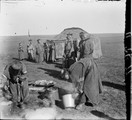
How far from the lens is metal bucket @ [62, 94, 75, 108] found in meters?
6.68

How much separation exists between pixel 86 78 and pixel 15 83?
1914mm

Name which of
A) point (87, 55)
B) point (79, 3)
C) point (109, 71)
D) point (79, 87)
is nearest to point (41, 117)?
point (79, 87)

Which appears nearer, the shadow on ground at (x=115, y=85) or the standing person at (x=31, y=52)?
the shadow on ground at (x=115, y=85)

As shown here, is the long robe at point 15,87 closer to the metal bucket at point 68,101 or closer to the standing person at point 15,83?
the standing person at point 15,83

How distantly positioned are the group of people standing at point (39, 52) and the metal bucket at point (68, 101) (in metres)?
7.82

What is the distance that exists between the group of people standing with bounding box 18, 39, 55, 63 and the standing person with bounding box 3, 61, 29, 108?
755 cm

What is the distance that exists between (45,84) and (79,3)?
2805 mm

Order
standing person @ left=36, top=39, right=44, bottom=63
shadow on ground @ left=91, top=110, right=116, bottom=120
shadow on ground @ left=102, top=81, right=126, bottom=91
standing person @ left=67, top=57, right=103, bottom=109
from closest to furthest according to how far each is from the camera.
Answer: shadow on ground @ left=91, top=110, right=116, bottom=120 < standing person @ left=67, top=57, right=103, bottom=109 < shadow on ground @ left=102, top=81, right=126, bottom=91 < standing person @ left=36, top=39, right=44, bottom=63

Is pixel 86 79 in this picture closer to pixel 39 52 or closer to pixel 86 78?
pixel 86 78

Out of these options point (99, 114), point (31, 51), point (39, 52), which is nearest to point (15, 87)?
point (99, 114)

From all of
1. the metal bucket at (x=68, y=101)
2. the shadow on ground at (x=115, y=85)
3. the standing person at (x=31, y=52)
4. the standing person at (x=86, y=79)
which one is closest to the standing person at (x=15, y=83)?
the metal bucket at (x=68, y=101)

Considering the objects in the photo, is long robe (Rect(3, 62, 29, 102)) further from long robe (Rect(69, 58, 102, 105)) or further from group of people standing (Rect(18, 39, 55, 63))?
group of people standing (Rect(18, 39, 55, 63))

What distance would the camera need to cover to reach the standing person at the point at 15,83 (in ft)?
22.0

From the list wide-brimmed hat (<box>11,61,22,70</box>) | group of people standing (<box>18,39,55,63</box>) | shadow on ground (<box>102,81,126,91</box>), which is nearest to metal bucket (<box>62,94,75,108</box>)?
wide-brimmed hat (<box>11,61,22,70</box>)
